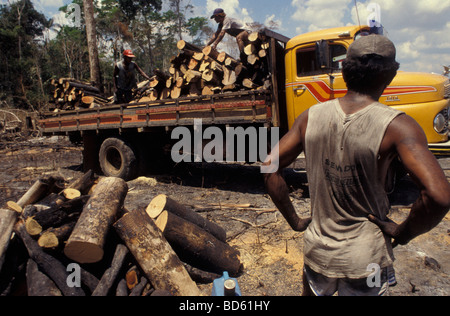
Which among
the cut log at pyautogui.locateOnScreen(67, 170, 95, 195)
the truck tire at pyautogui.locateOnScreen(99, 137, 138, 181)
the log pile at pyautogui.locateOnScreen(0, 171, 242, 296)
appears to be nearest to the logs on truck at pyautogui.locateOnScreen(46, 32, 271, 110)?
the truck tire at pyautogui.locateOnScreen(99, 137, 138, 181)

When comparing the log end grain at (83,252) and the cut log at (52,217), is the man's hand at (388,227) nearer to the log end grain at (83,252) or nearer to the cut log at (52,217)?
the log end grain at (83,252)

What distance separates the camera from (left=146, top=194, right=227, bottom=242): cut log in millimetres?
→ 3080

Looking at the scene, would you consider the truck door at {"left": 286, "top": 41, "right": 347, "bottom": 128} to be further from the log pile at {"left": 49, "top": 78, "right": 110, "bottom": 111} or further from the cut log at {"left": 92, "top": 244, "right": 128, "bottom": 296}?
the log pile at {"left": 49, "top": 78, "right": 110, "bottom": 111}

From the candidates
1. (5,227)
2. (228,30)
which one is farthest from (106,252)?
(228,30)

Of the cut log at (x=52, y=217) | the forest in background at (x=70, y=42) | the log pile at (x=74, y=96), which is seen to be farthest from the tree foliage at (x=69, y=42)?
the cut log at (x=52, y=217)

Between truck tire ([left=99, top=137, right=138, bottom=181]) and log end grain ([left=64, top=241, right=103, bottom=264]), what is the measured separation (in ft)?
13.1

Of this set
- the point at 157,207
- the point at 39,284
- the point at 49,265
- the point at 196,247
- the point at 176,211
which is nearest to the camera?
the point at 39,284

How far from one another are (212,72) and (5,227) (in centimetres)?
433

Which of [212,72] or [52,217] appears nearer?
[52,217]

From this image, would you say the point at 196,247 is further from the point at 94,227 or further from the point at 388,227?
the point at 388,227

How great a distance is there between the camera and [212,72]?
Result: 19.2ft

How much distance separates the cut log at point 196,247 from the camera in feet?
9.36
